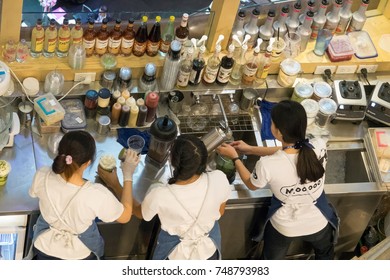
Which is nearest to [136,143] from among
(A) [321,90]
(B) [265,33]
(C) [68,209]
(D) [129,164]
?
(D) [129,164]

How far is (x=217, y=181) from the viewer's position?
3559 millimetres

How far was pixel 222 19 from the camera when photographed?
171 inches

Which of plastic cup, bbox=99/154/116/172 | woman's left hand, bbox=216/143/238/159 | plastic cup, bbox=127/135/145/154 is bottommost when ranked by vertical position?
plastic cup, bbox=99/154/116/172

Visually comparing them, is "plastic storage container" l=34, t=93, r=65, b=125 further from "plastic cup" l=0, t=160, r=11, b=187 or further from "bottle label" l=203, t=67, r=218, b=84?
"bottle label" l=203, t=67, r=218, b=84

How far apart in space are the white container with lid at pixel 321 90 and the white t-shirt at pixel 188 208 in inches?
45.5

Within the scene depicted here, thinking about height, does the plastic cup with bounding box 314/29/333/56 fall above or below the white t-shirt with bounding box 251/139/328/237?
above

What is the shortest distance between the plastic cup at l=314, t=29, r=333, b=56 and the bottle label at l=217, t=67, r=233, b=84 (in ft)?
2.21

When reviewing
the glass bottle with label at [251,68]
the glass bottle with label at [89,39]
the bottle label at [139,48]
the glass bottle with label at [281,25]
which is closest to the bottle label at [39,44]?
the glass bottle with label at [89,39]

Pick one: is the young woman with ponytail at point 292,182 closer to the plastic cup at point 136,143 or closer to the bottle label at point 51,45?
the plastic cup at point 136,143

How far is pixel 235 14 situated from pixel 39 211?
5.37ft

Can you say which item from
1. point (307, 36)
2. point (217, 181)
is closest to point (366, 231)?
point (307, 36)

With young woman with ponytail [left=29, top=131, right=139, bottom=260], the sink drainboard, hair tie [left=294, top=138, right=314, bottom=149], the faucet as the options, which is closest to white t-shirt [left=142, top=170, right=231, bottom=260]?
young woman with ponytail [left=29, top=131, right=139, bottom=260]

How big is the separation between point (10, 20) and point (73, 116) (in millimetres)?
626

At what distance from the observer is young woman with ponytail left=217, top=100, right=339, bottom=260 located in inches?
145
